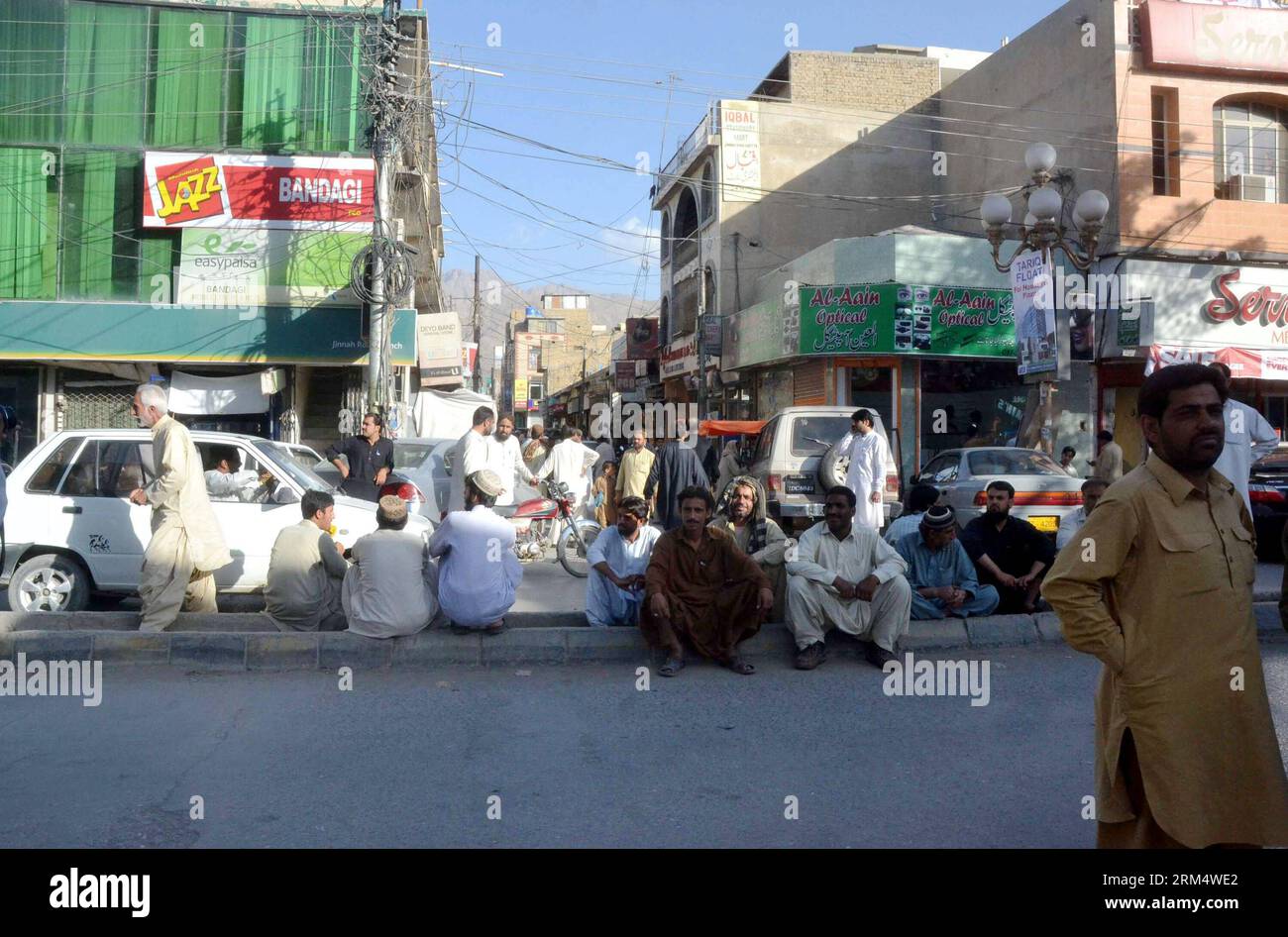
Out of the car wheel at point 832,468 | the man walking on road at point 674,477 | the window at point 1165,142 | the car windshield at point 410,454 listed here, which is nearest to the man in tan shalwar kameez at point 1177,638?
the man walking on road at point 674,477

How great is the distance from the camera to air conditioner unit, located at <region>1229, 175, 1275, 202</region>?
867 inches

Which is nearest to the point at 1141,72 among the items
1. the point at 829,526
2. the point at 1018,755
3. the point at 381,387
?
the point at 381,387

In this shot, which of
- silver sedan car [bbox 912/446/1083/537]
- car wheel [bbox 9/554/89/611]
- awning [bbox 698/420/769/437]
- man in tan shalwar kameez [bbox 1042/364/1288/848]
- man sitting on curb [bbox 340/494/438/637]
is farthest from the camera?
awning [bbox 698/420/769/437]

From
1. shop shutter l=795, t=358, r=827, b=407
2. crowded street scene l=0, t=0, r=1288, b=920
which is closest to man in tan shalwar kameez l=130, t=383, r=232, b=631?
crowded street scene l=0, t=0, r=1288, b=920

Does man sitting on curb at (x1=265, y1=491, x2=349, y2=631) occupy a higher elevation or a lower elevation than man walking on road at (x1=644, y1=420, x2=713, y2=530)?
lower

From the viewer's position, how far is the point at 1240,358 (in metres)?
21.5

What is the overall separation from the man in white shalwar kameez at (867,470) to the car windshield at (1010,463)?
133 inches

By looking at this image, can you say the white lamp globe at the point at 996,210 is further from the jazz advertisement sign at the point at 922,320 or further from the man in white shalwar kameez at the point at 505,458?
the man in white shalwar kameez at the point at 505,458

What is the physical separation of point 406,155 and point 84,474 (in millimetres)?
14793

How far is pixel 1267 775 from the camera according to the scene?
2.90 meters

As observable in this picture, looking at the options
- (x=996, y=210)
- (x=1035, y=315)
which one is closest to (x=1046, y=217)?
(x=996, y=210)

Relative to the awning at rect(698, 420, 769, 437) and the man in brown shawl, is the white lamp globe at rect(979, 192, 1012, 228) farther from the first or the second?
the man in brown shawl

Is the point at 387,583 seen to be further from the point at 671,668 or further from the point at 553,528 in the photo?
the point at 553,528

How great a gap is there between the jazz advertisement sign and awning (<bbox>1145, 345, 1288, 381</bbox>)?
3051 mm
